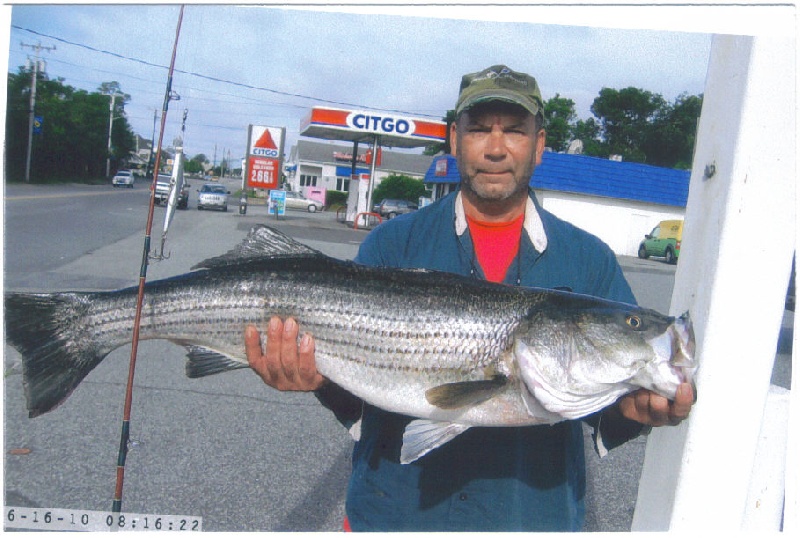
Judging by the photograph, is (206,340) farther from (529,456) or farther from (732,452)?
(732,452)

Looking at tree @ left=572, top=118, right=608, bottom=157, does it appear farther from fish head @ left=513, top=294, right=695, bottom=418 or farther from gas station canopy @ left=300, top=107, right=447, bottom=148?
fish head @ left=513, top=294, right=695, bottom=418

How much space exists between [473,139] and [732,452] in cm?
128

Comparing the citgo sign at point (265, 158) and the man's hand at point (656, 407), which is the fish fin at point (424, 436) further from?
the citgo sign at point (265, 158)

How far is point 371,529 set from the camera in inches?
80.0

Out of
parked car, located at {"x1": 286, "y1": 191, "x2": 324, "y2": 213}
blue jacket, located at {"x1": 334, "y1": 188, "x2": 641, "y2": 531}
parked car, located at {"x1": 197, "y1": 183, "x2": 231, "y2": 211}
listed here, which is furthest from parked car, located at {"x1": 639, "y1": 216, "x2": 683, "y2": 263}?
parked car, located at {"x1": 286, "y1": 191, "x2": 324, "y2": 213}

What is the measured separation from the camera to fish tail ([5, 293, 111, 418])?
192cm

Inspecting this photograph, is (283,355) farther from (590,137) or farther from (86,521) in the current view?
(590,137)

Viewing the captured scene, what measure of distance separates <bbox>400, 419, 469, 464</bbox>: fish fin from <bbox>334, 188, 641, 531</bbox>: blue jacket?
0.49 feet

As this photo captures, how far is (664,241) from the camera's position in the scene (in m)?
22.1

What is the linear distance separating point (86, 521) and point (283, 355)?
733mm

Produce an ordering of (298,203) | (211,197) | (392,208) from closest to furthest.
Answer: (211,197)
(392,208)
(298,203)

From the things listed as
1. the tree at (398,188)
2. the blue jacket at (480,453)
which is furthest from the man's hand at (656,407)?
the tree at (398,188)

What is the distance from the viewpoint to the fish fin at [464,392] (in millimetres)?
1837

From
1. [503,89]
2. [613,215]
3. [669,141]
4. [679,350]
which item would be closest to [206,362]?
[503,89]
